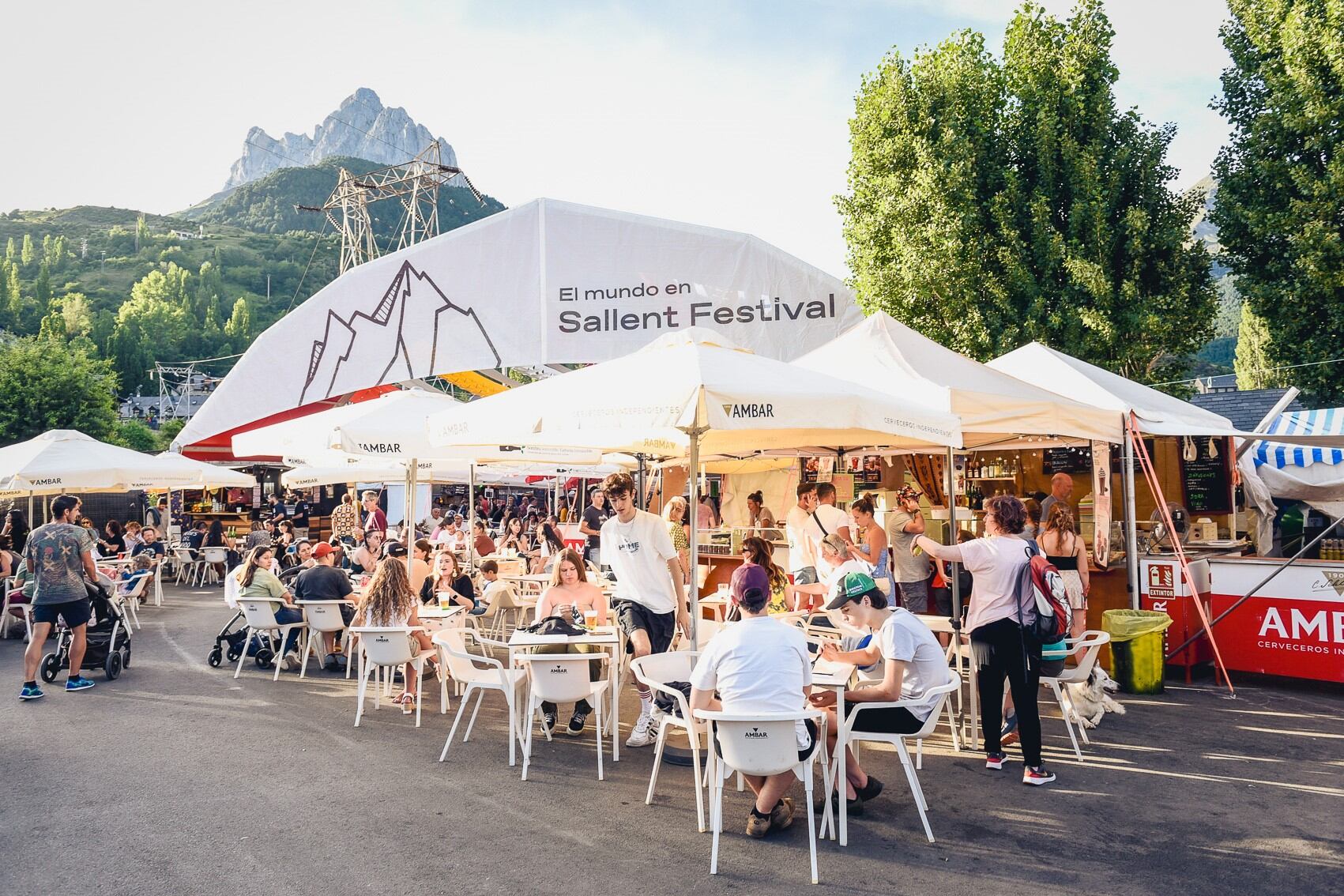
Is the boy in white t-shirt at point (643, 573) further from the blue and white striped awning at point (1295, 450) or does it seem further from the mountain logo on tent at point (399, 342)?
the blue and white striped awning at point (1295, 450)

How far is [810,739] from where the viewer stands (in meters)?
4.57

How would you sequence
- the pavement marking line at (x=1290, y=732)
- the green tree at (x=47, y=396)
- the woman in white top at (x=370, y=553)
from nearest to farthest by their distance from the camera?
1. the pavement marking line at (x=1290, y=732)
2. the woman in white top at (x=370, y=553)
3. the green tree at (x=47, y=396)

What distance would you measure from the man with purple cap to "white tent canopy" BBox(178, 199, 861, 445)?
7396mm

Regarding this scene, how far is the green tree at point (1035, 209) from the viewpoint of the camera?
14.6 meters

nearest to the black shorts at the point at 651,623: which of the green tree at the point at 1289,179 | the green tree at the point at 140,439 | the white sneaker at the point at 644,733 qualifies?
the white sneaker at the point at 644,733

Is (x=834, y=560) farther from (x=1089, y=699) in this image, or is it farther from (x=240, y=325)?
(x=240, y=325)

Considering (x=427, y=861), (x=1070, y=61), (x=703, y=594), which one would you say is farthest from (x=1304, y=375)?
(x=427, y=861)

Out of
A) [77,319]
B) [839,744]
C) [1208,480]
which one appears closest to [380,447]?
[839,744]

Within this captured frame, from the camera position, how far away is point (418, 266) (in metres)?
12.1

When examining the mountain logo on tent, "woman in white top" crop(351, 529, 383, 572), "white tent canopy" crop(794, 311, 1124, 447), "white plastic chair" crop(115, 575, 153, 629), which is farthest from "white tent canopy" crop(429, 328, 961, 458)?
"white plastic chair" crop(115, 575, 153, 629)

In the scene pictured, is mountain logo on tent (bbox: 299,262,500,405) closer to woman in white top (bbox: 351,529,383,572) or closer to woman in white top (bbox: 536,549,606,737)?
woman in white top (bbox: 351,529,383,572)

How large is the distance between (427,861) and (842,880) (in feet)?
6.39

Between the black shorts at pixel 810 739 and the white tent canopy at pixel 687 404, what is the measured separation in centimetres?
164

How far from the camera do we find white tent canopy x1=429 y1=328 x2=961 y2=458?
5.30 metres
